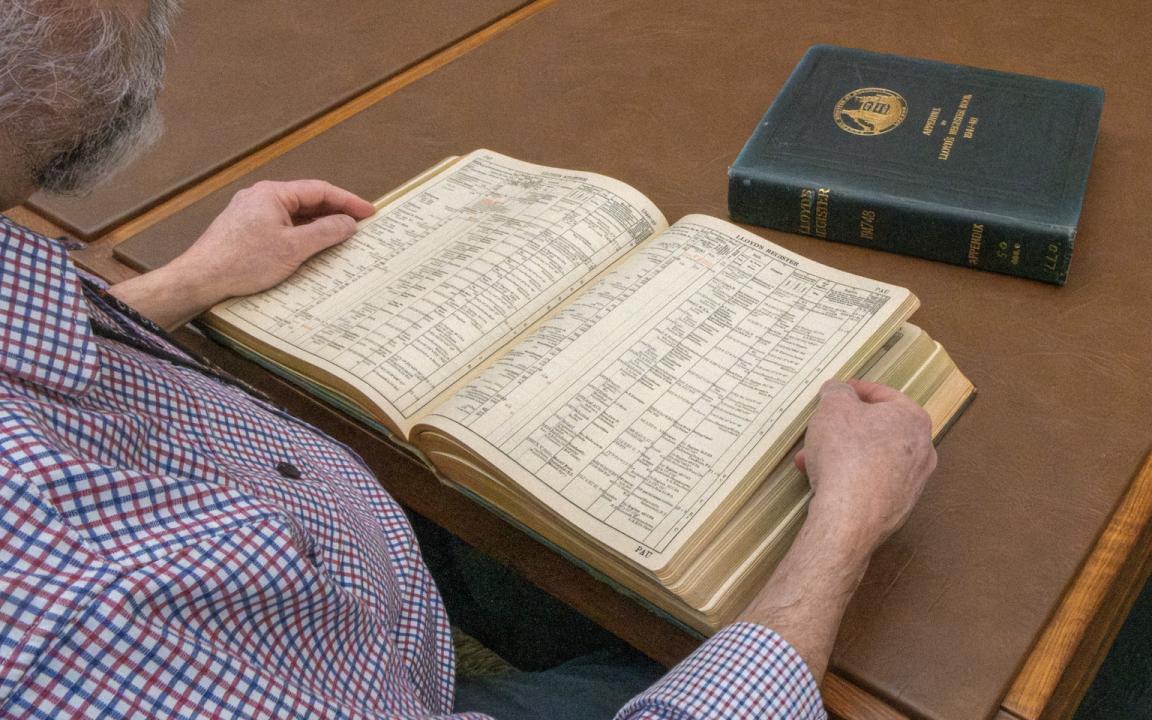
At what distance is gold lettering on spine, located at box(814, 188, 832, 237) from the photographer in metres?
1.02

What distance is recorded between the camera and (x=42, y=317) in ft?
2.06

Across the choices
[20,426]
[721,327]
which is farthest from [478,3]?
[20,426]

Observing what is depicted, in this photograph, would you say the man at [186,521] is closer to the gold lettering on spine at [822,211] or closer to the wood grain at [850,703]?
the wood grain at [850,703]

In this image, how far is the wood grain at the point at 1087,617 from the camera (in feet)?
2.29

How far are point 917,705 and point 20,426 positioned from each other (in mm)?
571

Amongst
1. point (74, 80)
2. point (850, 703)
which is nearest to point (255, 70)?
point (74, 80)

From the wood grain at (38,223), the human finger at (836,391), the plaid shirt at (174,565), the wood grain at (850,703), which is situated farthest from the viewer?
the wood grain at (38,223)

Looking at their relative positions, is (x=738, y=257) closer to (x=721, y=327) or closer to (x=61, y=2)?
(x=721, y=327)

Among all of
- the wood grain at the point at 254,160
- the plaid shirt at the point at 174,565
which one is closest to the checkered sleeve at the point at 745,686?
the plaid shirt at the point at 174,565

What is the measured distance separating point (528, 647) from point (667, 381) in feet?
1.63

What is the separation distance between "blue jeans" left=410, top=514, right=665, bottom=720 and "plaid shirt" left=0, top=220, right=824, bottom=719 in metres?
0.20

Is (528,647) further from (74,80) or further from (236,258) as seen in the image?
(74,80)

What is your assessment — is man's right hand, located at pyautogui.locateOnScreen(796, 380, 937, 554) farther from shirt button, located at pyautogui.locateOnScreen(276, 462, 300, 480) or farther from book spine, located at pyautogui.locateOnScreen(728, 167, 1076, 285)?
shirt button, located at pyautogui.locateOnScreen(276, 462, 300, 480)

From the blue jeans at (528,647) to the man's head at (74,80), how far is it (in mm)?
599
